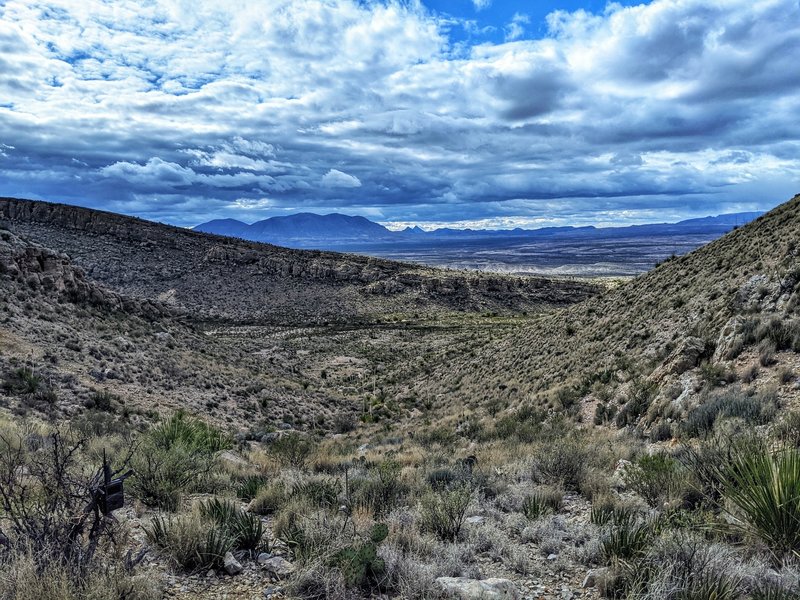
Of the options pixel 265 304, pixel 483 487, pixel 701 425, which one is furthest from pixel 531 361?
pixel 265 304

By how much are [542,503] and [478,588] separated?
8.27ft

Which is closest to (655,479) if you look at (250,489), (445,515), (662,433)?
(445,515)

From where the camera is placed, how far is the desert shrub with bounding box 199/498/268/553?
5.13 meters

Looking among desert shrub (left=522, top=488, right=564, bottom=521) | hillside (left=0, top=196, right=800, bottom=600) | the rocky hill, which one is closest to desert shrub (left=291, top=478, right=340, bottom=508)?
hillside (left=0, top=196, right=800, bottom=600)

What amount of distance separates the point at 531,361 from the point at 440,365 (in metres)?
11.1

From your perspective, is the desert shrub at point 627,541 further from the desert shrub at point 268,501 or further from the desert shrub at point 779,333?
the desert shrub at point 779,333

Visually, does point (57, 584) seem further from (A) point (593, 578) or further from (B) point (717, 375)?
(B) point (717, 375)

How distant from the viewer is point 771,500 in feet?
14.3

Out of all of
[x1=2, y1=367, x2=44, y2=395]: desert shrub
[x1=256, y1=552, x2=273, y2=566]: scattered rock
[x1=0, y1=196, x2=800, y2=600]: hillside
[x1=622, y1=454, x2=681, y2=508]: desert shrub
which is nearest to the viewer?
[x1=0, y1=196, x2=800, y2=600]: hillside

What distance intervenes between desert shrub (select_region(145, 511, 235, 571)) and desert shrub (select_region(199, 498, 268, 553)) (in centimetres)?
9

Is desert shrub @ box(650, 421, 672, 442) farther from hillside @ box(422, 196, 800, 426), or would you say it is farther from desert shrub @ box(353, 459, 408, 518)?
desert shrub @ box(353, 459, 408, 518)

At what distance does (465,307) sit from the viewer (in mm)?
77312

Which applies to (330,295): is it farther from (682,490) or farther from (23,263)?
(682,490)

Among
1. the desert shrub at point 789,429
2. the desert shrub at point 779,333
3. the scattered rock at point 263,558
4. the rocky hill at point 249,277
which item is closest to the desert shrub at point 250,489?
the scattered rock at point 263,558
